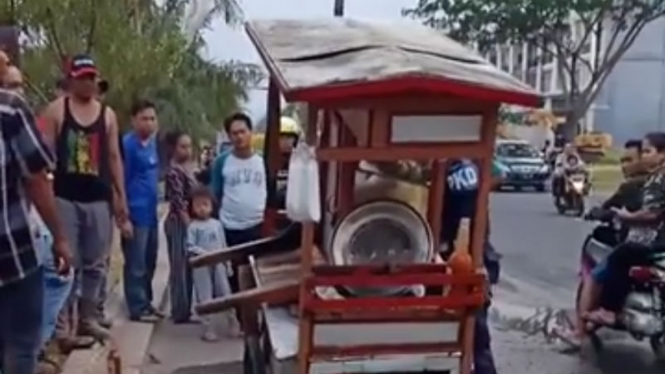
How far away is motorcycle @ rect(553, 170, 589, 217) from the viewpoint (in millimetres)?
26031

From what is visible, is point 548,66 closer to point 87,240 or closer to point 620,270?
point 620,270

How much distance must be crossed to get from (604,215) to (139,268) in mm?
3337

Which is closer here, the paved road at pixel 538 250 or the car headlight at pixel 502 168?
the car headlight at pixel 502 168

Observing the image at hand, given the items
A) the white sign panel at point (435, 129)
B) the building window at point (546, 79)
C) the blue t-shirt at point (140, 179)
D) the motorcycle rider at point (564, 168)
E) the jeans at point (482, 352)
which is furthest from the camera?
the building window at point (546, 79)

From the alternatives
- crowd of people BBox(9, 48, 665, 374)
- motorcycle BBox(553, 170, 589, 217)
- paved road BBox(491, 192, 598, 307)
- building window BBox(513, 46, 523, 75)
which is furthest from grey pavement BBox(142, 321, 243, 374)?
building window BBox(513, 46, 523, 75)

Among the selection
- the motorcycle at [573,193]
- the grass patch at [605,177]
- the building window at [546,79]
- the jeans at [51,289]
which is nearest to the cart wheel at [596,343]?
the jeans at [51,289]

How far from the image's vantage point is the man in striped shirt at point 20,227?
4.87m

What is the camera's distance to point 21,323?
16.6 feet

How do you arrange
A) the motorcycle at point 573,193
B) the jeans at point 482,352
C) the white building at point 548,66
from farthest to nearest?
1. the white building at point 548,66
2. the motorcycle at point 573,193
3. the jeans at point 482,352

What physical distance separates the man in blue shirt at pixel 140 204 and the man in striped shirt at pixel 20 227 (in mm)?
3919

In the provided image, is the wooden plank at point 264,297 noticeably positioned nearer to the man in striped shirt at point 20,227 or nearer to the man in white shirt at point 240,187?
the man in striped shirt at point 20,227

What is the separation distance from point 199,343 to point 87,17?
3.49 meters

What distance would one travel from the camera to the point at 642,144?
9812 millimetres

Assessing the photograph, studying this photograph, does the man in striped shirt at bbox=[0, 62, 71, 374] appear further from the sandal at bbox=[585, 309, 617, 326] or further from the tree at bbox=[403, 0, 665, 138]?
the tree at bbox=[403, 0, 665, 138]
